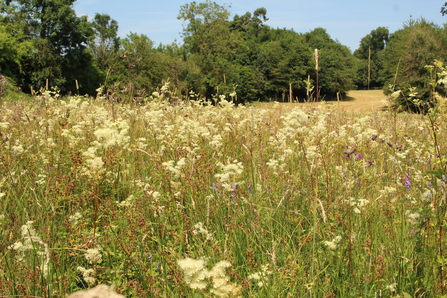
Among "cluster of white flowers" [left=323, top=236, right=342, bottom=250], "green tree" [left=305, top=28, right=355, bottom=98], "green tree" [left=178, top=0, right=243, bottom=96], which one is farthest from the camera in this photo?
"green tree" [left=305, top=28, right=355, bottom=98]

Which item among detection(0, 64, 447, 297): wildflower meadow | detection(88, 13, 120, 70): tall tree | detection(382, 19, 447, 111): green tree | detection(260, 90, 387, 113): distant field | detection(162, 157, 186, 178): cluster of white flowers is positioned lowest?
detection(0, 64, 447, 297): wildflower meadow

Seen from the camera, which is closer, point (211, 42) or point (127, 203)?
point (127, 203)

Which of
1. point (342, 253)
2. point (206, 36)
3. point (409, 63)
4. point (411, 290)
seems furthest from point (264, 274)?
point (206, 36)

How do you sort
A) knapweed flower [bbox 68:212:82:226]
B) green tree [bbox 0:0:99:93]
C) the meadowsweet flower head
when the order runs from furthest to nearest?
green tree [bbox 0:0:99:93] < knapweed flower [bbox 68:212:82:226] < the meadowsweet flower head

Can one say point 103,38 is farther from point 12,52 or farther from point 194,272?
point 194,272

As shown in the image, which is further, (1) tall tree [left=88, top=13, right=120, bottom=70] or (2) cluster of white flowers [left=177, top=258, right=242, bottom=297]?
(1) tall tree [left=88, top=13, right=120, bottom=70]

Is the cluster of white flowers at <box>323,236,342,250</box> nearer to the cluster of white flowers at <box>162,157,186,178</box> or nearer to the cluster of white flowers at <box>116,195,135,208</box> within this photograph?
the cluster of white flowers at <box>162,157,186,178</box>

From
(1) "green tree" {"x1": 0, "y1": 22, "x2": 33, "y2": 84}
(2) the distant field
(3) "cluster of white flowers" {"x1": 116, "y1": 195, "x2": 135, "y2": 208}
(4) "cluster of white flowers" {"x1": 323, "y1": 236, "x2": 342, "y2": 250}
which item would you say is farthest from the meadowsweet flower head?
(1) "green tree" {"x1": 0, "y1": 22, "x2": 33, "y2": 84}

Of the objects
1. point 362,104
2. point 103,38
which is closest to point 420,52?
point 362,104

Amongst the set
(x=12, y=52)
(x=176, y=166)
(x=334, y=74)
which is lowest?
(x=176, y=166)

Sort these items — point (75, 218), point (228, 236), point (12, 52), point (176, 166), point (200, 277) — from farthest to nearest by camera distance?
point (12, 52) → point (176, 166) → point (228, 236) → point (75, 218) → point (200, 277)

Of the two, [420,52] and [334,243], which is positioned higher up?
[420,52]

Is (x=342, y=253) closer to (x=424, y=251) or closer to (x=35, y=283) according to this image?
(x=424, y=251)

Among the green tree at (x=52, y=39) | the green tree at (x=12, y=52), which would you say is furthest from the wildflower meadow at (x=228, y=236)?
the green tree at (x=52, y=39)
